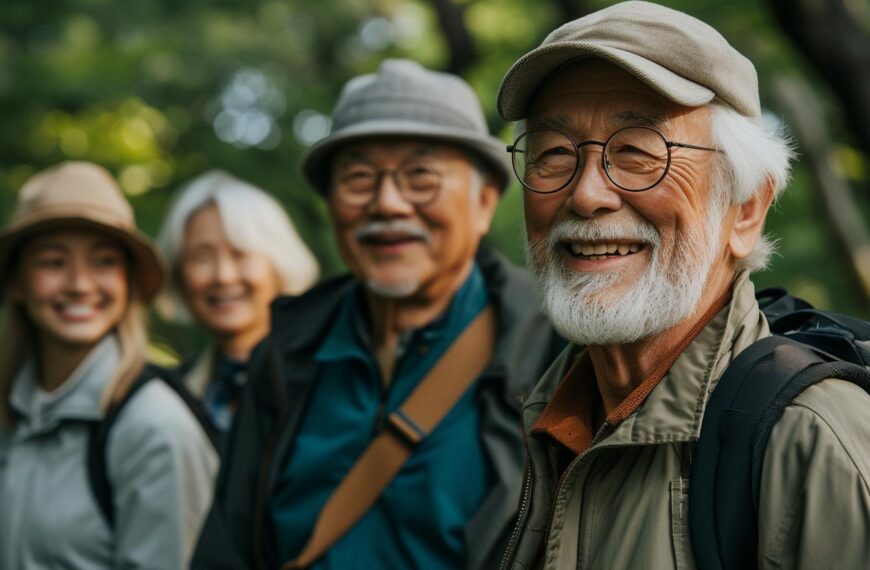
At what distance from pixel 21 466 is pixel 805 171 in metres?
7.32

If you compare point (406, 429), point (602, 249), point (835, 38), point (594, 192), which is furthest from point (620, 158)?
point (835, 38)

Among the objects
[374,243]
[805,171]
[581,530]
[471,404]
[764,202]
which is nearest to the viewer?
[581,530]

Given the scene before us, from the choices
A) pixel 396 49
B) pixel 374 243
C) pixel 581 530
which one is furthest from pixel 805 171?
pixel 581 530

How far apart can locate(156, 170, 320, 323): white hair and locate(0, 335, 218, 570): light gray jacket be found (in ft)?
3.77

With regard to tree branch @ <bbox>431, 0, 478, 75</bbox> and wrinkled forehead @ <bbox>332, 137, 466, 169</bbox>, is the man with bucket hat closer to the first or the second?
wrinkled forehead @ <bbox>332, 137, 466, 169</bbox>

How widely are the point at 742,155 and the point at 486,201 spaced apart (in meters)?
1.71

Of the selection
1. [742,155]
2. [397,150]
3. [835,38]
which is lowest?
[742,155]

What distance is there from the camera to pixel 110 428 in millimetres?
3932

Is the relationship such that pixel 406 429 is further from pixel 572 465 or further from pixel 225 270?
pixel 225 270

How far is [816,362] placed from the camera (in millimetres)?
1855

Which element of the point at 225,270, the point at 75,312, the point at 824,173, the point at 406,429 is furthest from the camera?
the point at 824,173

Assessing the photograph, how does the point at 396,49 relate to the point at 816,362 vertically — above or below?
above

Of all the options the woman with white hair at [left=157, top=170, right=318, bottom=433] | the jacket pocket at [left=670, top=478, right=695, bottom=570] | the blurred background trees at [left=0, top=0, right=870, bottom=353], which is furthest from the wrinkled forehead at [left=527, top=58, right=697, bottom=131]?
the blurred background trees at [left=0, top=0, right=870, bottom=353]

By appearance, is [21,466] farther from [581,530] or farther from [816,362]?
[816,362]
